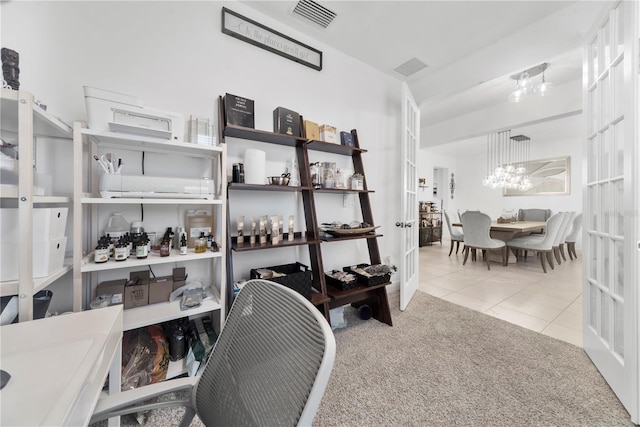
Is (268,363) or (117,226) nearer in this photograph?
(268,363)

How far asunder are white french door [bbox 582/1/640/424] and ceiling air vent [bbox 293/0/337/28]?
5.66ft

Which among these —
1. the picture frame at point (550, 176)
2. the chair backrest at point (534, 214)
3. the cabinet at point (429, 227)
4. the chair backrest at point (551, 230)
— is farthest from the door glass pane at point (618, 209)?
the picture frame at point (550, 176)

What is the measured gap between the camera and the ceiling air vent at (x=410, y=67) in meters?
2.47

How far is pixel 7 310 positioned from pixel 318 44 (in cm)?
255

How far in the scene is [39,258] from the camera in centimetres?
93

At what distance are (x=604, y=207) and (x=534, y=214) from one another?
526 centimetres

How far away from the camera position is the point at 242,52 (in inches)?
71.3

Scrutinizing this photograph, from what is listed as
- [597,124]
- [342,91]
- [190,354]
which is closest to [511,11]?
[597,124]

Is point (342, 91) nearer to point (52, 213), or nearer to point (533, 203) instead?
point (52, 213)

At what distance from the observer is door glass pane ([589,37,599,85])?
159 centimetres

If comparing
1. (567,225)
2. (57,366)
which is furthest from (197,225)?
(567,225)

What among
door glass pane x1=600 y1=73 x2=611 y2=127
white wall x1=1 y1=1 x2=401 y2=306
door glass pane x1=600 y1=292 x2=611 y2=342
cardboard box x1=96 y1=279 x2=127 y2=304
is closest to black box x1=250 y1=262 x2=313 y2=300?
white wall x1=1 y1=1 x2=401 y2=306

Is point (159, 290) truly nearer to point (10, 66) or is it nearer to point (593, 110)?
point (10, 66)

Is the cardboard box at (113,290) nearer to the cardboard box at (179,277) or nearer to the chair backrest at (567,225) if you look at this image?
the cardboard box at (179,277)
